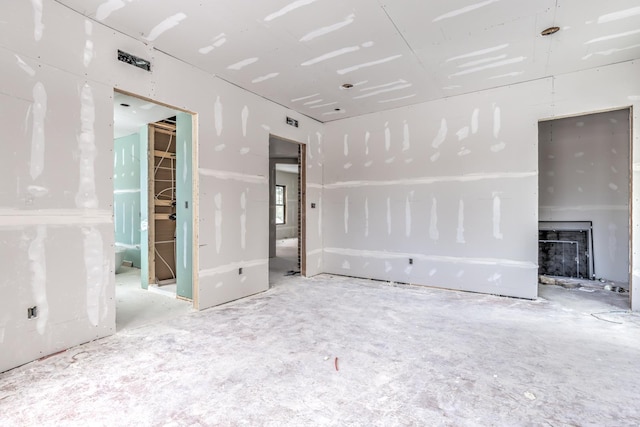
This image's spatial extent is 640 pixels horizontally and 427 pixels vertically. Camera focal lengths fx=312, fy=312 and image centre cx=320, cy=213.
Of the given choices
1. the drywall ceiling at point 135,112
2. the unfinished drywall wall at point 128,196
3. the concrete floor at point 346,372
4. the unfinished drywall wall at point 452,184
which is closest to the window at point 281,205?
the unfinished drywall wall at point 128,196

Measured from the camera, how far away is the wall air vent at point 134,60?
3.02 metres

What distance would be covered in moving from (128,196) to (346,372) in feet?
19.8

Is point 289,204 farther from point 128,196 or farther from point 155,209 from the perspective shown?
point 155,209

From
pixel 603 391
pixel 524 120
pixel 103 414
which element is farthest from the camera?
pixel 524 120

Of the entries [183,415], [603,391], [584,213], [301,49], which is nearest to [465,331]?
[603,391]

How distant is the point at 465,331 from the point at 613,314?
1981 millimetres

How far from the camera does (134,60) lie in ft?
10.2

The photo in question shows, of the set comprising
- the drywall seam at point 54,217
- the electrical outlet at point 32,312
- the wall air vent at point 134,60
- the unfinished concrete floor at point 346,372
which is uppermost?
the wall air vent at point 134,60

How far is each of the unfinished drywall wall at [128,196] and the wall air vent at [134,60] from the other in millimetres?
3384

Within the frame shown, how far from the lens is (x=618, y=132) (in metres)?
5.04

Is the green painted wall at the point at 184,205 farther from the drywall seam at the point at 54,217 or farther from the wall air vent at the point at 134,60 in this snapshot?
the drywall seam at the point at 54,217

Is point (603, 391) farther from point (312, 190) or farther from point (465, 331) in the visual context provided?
point (312, 190)

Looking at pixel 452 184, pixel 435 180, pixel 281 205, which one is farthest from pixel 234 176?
pixel 281 205

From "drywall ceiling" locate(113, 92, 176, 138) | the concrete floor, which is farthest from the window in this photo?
the concrete floor
